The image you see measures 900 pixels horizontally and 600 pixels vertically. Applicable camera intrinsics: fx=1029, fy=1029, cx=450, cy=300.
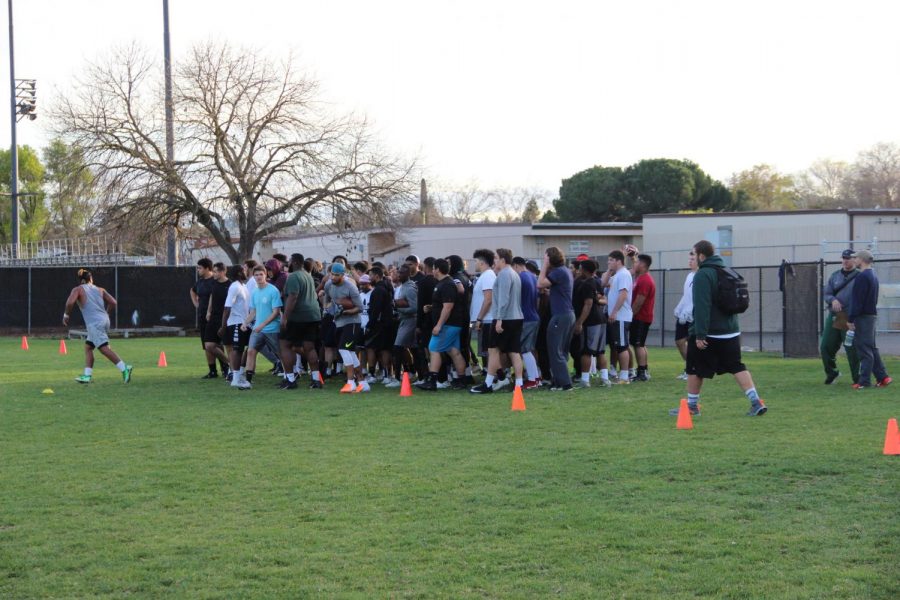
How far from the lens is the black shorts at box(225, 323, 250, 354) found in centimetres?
1545

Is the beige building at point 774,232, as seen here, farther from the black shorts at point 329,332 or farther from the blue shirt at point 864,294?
the black shorts at point 329,332

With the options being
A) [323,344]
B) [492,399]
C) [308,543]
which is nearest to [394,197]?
[323,344]

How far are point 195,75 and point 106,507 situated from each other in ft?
105

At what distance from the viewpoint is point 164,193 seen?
121ft

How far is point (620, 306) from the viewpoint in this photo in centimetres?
1458

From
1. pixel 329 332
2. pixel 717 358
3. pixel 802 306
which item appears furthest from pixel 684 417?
pixel 802 306

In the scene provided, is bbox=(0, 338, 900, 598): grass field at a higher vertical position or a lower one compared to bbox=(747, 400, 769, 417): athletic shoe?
lower

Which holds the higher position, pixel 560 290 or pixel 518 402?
pixel 560 290

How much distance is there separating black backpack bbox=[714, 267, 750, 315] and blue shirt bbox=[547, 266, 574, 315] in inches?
136

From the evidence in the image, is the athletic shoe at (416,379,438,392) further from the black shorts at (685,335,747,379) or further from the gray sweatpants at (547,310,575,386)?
the black shorts at (685,335,747,379)

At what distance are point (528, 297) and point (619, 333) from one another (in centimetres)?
163

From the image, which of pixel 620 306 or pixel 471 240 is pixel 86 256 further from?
pixel 620 306

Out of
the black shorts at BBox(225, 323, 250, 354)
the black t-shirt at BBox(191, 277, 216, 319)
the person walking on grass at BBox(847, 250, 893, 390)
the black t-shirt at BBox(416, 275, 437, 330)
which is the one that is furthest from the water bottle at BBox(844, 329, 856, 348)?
the black t-shirt at BBox(191, 277, 216, 319)

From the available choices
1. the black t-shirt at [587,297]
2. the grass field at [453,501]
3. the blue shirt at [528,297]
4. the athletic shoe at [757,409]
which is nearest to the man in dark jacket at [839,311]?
the grass field at [453,501]
